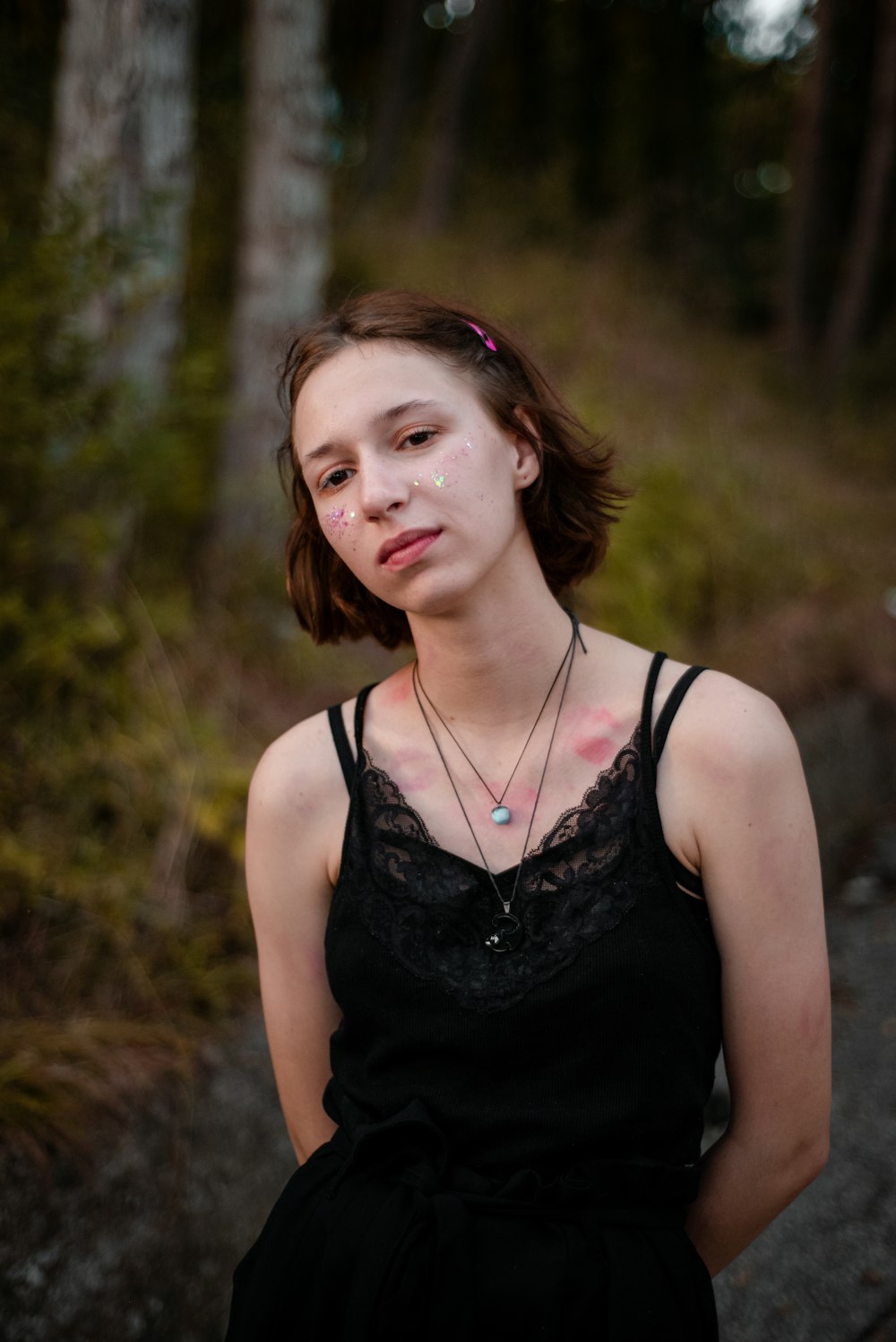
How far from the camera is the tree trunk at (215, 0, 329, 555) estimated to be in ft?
17.0

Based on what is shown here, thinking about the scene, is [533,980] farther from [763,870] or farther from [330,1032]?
[330,1032]

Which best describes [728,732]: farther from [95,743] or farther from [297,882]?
[95,743]

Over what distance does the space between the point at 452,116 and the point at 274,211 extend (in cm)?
750

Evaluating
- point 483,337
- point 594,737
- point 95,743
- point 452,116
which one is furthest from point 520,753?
point 452,116

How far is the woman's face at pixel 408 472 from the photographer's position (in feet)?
5.22

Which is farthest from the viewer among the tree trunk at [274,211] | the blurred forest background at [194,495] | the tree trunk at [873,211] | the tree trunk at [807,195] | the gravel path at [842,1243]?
the tree trunk at [807,195]

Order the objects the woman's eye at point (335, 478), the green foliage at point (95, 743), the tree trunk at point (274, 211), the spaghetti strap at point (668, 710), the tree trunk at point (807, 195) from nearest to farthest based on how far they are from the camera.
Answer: the spaghetti strap at point (668, 710)
the woman's eye at point (335, 478)
the green foliage at point (95, 743)
the tree trunk at point (274, 211)
the tree trunk at point (807, 195)

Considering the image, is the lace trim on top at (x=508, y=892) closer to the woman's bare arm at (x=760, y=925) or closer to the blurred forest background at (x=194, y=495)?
the woman's bare arm at (x=760, y=925)

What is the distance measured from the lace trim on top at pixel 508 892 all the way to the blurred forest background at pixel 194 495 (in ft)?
3.83

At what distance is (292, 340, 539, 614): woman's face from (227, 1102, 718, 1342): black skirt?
0.84 meters

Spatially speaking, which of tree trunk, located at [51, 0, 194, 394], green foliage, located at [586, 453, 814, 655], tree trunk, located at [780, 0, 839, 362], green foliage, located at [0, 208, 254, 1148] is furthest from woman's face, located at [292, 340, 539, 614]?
tree trunk, located at [780, 0, 839, 362]

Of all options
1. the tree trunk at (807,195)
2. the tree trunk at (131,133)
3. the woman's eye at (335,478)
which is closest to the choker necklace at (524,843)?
the woman's eye at (335,478)

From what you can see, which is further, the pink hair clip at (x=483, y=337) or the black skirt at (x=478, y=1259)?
the pink hair clip at (x=483, y=337)

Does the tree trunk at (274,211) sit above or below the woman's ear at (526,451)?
above
